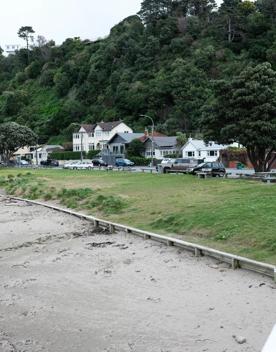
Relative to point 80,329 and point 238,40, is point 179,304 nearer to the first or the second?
point 80,329

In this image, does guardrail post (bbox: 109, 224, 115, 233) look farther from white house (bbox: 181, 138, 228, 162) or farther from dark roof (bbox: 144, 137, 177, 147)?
dark roof (bbox: 144, 137, 177, 147)

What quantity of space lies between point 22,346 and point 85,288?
3743 millimetres

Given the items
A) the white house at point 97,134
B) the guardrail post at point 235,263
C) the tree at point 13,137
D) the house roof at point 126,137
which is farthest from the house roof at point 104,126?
the guardrail post at point 235,263

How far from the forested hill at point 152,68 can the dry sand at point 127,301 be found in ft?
287

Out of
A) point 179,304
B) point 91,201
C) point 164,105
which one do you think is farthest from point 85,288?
point 164,105

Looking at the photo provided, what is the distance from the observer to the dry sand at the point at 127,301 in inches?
357

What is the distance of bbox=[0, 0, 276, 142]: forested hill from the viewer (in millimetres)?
114625

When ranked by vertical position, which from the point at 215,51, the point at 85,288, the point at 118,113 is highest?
the point at 215,51

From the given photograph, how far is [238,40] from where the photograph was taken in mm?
127250

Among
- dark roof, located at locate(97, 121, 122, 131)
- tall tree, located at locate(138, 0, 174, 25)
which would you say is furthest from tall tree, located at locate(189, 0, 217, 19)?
dark roof, located at locate(97, 121, 122, 131)

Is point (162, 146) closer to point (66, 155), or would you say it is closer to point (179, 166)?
point (66, 155)

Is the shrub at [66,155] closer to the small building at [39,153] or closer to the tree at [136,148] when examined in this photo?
the small building at [39,153]

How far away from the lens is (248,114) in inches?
1519

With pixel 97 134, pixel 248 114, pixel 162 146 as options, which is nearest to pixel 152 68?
pixel 97 134
